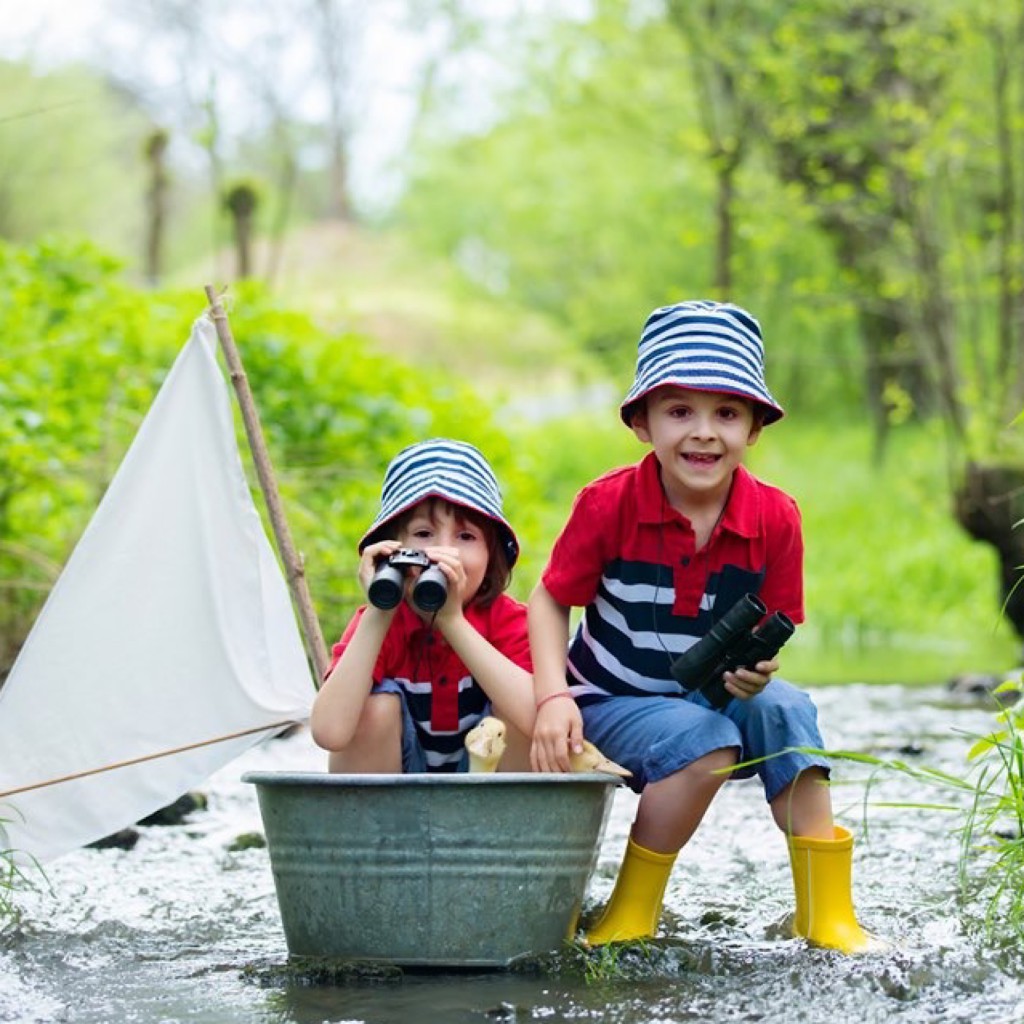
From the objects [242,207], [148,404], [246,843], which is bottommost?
[246,843]

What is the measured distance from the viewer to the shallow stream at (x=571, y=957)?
2.54 metres

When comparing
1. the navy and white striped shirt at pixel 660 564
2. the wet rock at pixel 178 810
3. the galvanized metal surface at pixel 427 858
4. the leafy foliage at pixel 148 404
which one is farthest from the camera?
the leafy foliage at pixel 148 404

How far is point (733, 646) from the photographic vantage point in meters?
2.85

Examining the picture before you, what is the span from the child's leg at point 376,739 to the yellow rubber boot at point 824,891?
73 cm

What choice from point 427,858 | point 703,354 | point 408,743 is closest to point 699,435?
point 703,354

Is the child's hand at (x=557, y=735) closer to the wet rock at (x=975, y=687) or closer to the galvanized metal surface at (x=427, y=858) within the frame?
the galvanized metal surface at (x=427, y=858)

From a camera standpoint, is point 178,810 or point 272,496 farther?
point 178,810

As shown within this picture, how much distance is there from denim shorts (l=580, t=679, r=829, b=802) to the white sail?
0.67 m

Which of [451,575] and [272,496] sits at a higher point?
[272,496]

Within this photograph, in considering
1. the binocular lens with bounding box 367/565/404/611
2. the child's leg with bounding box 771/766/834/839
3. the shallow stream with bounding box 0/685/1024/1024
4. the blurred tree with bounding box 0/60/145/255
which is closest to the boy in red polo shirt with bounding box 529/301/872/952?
the child's leg with bounding box 771/766/834/839

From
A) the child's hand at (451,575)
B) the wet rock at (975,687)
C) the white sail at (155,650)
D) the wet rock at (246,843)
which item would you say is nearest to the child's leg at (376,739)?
the child's hand at (451,575)

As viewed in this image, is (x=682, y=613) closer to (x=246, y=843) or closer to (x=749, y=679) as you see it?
(x=749, y=679)

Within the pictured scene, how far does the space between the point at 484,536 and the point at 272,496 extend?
0.49m

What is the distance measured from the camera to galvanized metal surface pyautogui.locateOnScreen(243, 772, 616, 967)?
2.71 metres
